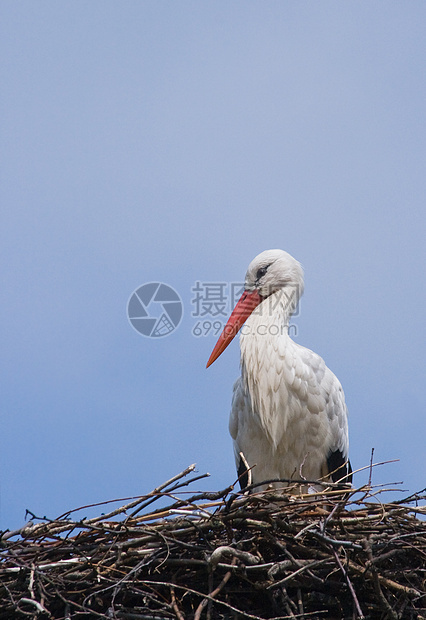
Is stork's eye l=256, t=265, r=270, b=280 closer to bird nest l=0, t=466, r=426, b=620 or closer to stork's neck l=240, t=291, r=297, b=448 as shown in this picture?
stork's neck l=240, t=291, r=297, b=448

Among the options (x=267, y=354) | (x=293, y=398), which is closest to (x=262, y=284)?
(x=267, y=354)

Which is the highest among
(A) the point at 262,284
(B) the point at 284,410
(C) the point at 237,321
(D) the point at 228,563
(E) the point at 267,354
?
(A) the point at 262,284

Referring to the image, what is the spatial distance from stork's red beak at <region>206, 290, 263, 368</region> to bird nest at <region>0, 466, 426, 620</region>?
3.54ft

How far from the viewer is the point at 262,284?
3.23 metres

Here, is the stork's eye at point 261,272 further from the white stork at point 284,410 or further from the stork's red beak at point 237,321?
the white stork at point 284,410

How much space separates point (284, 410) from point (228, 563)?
→ 35.2 inches

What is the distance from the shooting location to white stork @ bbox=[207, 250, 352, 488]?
9.61 ft

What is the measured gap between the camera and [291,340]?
3102mm

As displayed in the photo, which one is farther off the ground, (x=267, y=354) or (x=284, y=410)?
(x=267, y=354)

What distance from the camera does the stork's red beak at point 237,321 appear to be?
3227 millimetres

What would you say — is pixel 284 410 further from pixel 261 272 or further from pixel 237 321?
pixel 261 272

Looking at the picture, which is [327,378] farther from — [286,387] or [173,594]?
[173,594]

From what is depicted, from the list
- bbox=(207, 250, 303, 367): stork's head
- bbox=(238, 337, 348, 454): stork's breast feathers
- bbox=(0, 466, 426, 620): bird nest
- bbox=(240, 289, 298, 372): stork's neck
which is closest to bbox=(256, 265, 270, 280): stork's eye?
bbox=(207, 250, 303, 367): stork's head

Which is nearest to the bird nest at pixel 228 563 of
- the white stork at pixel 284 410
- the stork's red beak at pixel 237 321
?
the white stork at pixel 284 410
